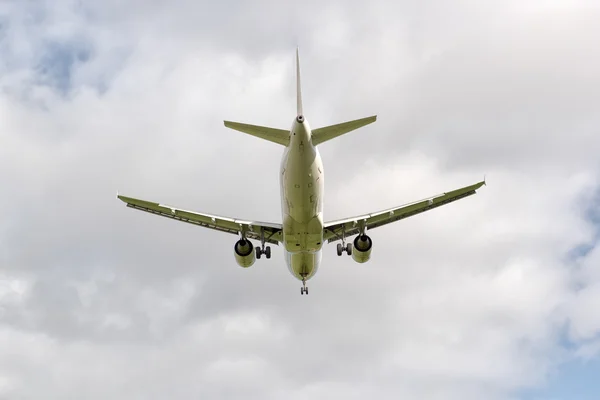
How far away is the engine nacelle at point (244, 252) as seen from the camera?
55.8m

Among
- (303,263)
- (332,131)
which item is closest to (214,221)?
(303,263)

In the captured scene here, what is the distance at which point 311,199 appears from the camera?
46.7m

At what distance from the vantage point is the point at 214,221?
56.3 m

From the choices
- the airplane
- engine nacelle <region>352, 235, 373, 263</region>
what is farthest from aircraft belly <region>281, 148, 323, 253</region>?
engine nacelle <region>352, 235, 373, 263</region>

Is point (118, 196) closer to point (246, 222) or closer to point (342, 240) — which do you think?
point (246, 222)

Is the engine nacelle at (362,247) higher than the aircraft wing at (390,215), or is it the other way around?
the aircraft wing at (390,215)

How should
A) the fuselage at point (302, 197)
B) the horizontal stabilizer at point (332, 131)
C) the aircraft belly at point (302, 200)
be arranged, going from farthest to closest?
1. the horizontal stabilizer at point (332, 131)
2. the aircraft belly at point (302, 200)
3. the fuselage at point (302, 197)

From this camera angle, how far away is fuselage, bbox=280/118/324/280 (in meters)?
43.9

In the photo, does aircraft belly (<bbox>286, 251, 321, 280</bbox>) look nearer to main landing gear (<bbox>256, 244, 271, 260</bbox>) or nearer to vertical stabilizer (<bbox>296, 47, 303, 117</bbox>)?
main landing gear (<bbox>256, 244, 271, 260</bbox>)

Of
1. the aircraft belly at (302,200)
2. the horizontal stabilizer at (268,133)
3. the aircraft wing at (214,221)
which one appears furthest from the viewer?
the aircraft wing at (214,221)

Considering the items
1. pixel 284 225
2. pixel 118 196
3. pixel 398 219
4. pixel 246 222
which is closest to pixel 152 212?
pixel 118 196

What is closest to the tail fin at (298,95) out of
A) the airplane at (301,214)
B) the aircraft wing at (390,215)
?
the airplane at (301,214)

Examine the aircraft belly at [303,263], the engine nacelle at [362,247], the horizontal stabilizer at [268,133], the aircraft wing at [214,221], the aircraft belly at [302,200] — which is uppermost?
the aircraft wing at [214,221]

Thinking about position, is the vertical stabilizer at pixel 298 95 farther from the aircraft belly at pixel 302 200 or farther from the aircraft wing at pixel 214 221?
the aircraft wing at pixel 214 221
